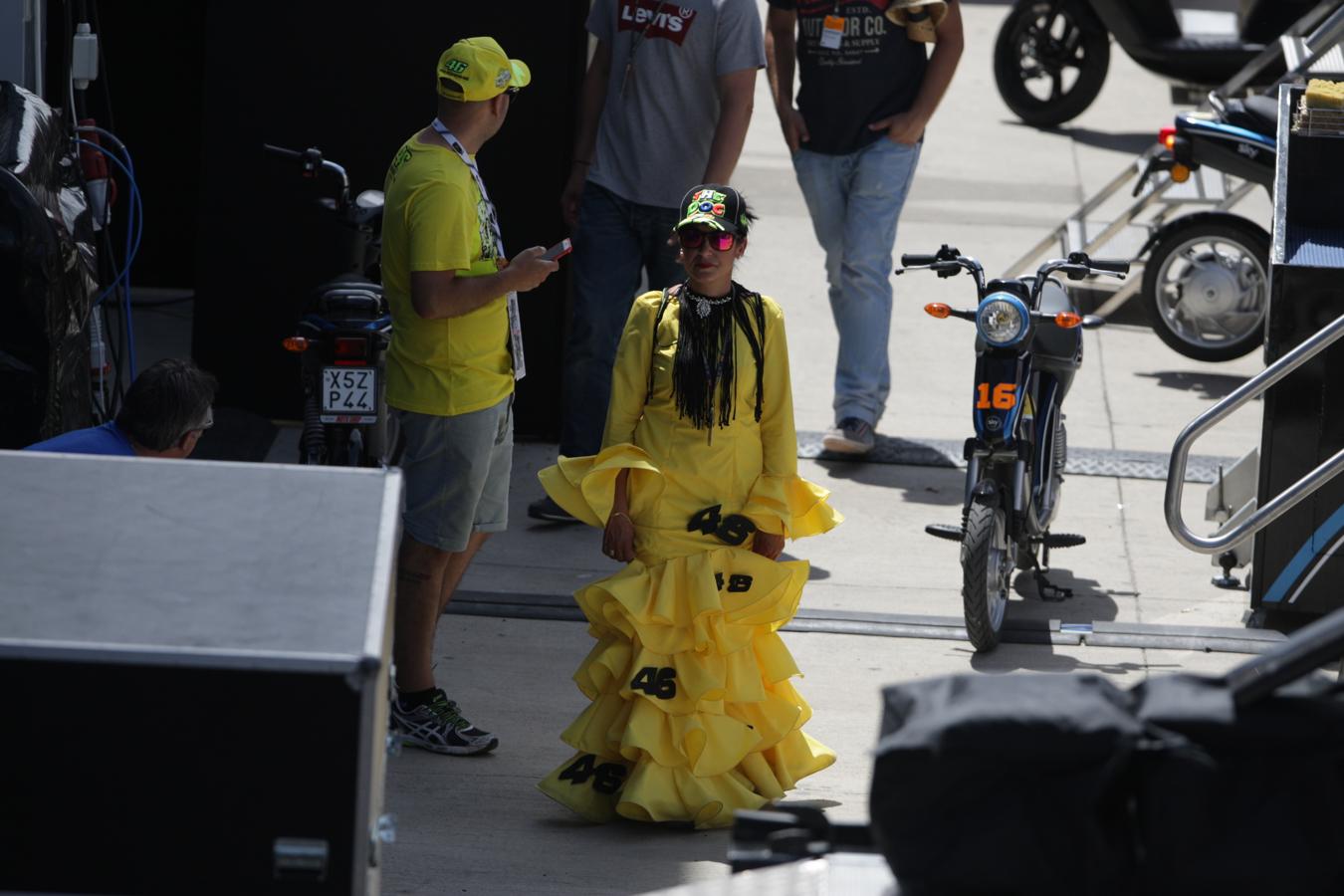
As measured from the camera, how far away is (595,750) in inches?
188

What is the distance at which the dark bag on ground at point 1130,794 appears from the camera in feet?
7.89

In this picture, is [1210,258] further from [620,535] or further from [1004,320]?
[620,535]

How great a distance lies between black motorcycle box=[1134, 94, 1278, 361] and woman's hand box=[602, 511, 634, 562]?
510 centimetres

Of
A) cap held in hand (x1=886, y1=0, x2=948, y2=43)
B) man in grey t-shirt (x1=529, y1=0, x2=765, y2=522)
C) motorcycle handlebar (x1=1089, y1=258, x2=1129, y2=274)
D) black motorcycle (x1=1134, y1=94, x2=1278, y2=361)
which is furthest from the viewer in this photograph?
black motorcycle (x1=1134, y1=94, x2=1278, y2=361)

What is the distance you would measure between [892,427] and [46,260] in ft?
14.1

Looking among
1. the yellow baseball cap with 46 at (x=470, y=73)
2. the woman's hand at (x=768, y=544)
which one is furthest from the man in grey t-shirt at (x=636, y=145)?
the woman's hand at (x=768, y=544)

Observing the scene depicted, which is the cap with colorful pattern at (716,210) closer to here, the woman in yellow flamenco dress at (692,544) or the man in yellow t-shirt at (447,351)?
the woman in yellow flamenco dress at (692,544)

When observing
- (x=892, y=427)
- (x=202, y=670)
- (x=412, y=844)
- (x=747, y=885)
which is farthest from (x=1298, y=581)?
(x=202, y=670)

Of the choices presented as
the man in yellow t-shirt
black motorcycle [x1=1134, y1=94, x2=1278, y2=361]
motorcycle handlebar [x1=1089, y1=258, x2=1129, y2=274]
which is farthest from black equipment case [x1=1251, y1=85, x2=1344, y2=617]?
the man in yellow t-shirt

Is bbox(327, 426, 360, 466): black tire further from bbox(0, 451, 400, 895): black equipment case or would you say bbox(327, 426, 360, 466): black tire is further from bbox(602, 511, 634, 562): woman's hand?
bbox(0, 451, 400, 895): black equipment case

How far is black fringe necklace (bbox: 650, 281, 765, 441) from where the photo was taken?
466 centimetres

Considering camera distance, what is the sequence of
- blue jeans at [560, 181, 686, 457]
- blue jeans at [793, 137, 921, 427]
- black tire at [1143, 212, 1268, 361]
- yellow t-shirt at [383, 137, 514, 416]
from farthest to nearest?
black tire at [1143, 212, 1268, 361]
blue jeans at [793, 137, 921, 427]
blue jeans at [560, 181, 686, 457]
yellow t-shirt at [383, 137, 514, 416]

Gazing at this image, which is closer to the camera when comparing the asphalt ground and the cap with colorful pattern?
the cap with colorful pattern

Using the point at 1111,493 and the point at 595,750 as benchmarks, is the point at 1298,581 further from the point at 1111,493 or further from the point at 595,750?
the point at 595,750
